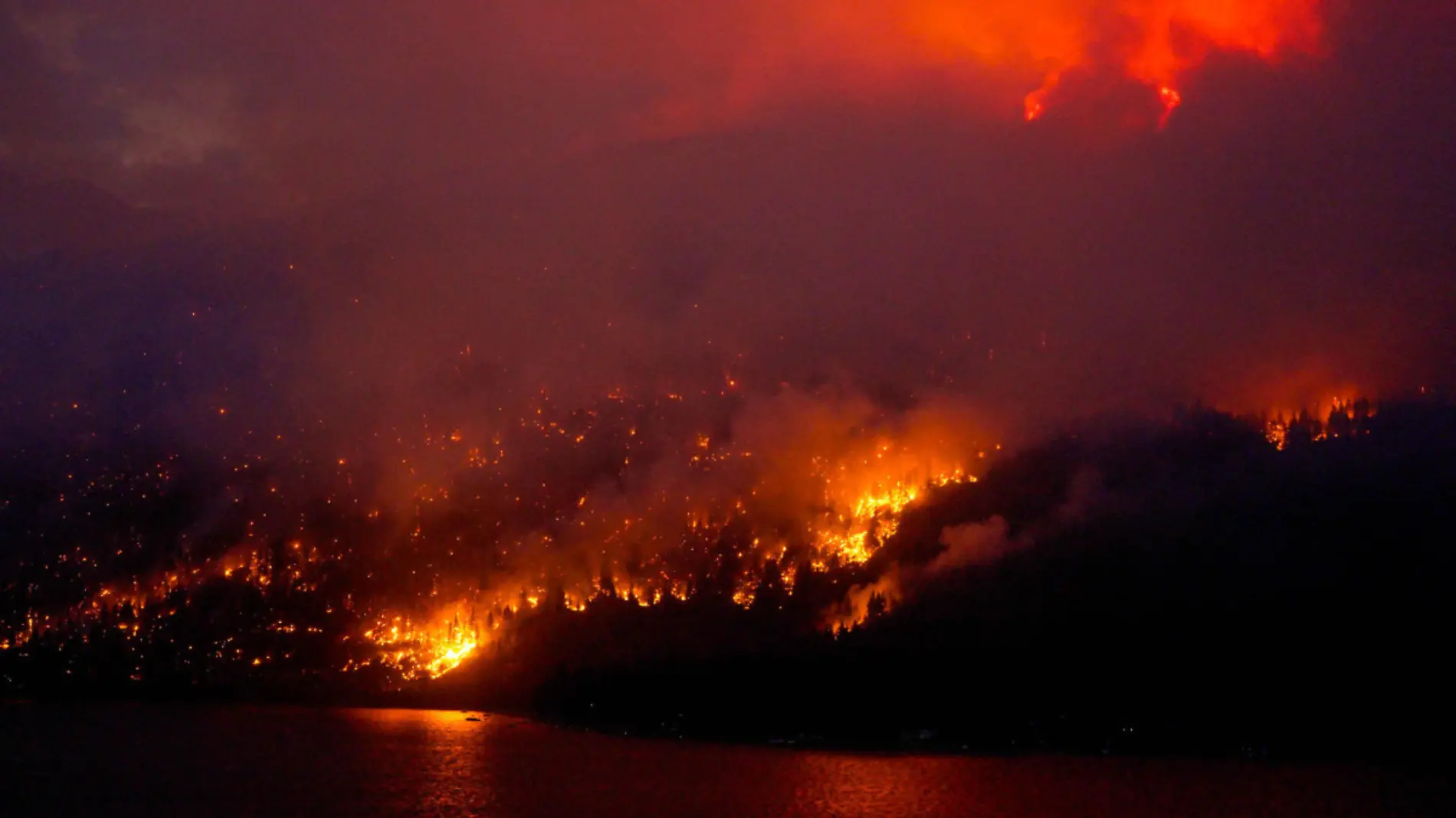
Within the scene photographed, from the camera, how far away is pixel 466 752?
3246 inches

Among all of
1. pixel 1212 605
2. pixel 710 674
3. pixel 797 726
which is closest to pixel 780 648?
pixel 710 674

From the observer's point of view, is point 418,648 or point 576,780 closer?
point 576,780

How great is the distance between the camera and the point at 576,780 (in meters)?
61.4

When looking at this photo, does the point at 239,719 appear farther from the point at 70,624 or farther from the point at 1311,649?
the point at 1311,649

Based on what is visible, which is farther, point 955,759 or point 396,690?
point 396,690

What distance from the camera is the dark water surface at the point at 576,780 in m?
49.5

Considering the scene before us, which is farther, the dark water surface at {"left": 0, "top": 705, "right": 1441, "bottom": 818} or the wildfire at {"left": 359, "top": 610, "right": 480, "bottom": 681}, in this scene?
the wildfire at {"left": 359, "top": 610, "right": 480, "bottom": 681}

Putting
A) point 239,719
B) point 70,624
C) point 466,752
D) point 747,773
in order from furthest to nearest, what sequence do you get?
point 70,624, point 239,719, point 466,752, point 747,773

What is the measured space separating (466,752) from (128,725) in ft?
175

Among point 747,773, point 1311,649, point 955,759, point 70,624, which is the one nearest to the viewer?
point 747,773

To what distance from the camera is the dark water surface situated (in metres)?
49.5

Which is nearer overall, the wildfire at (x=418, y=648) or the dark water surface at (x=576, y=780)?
the dark water surface at (x=576, y=780)

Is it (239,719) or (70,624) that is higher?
(70,624)

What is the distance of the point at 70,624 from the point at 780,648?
359ft
